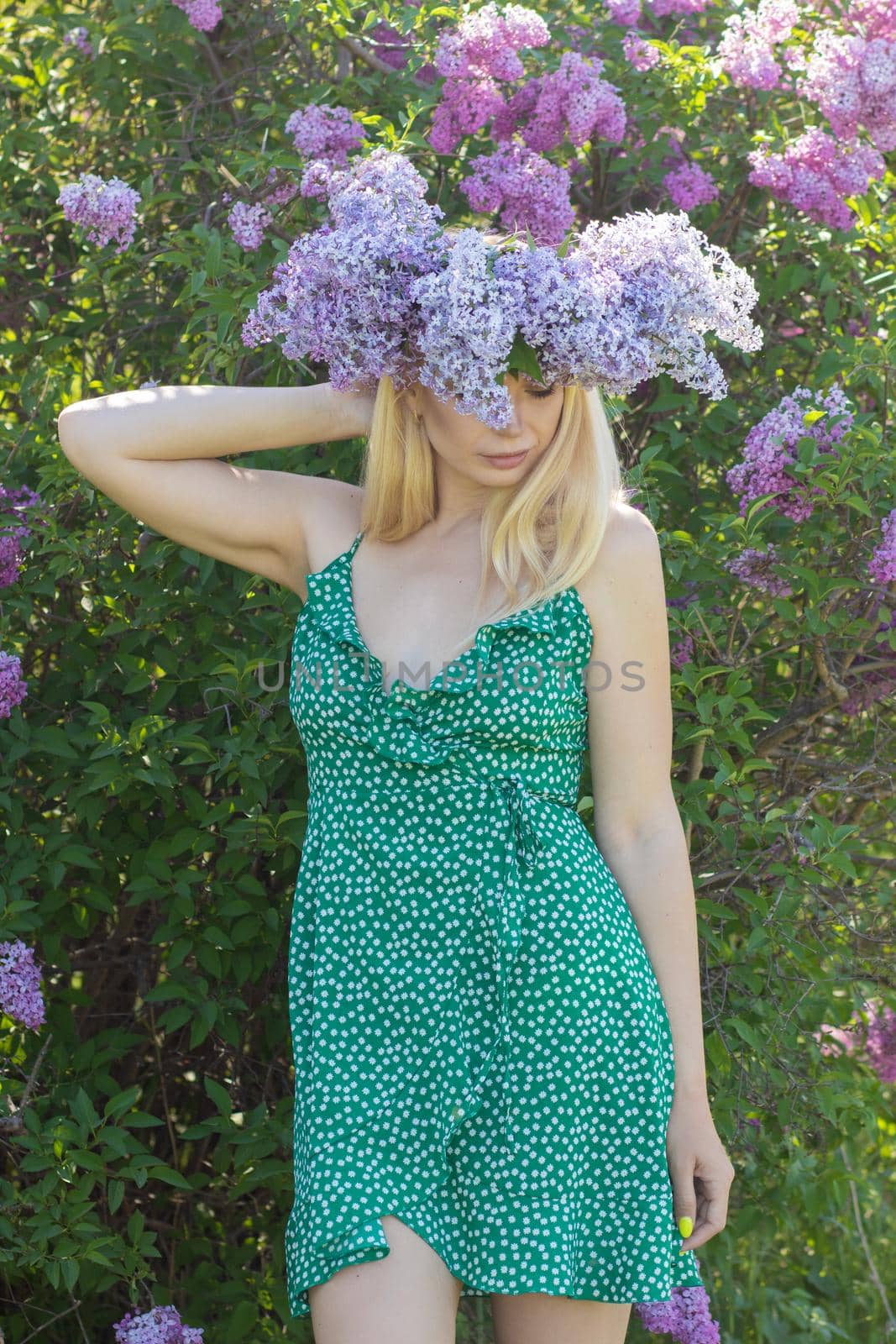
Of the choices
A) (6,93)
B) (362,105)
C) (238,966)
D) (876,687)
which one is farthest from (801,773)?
(6,93)

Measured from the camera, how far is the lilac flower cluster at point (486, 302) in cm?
195

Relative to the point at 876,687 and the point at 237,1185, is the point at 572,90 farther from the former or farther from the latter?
the point at 237,1185

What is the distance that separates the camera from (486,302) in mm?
1933

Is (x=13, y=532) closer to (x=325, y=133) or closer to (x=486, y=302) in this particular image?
(x=325, y=133)

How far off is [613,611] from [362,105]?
1.66 metres

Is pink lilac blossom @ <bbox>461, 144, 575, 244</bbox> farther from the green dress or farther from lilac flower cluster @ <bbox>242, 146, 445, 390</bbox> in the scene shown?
the green dress

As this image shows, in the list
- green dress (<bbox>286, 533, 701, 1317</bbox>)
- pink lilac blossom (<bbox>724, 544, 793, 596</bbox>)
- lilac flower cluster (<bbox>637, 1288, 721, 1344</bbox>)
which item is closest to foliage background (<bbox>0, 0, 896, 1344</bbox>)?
pink lilac blossom (<bbox>724, 544, 793, 596</bbox>)

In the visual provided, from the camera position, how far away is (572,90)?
3070mm

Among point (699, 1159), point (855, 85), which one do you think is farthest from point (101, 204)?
point (699, 1159)

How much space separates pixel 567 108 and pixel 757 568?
39.5 inches

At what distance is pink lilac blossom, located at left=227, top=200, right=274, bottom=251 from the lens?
2840mm

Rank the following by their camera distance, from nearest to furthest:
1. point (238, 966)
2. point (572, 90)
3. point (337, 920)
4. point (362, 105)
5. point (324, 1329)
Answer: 1. point (324, 1329)
2. point (337, 920)
3. point (238, 966)
4. point (572, 90)
5. point (362, 105)

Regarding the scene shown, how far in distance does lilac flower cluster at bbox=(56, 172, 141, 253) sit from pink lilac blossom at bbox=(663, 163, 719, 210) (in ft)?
3.49

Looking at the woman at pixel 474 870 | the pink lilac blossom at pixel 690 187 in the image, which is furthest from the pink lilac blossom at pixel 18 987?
the pink lilac blossom at pixel 690 187
